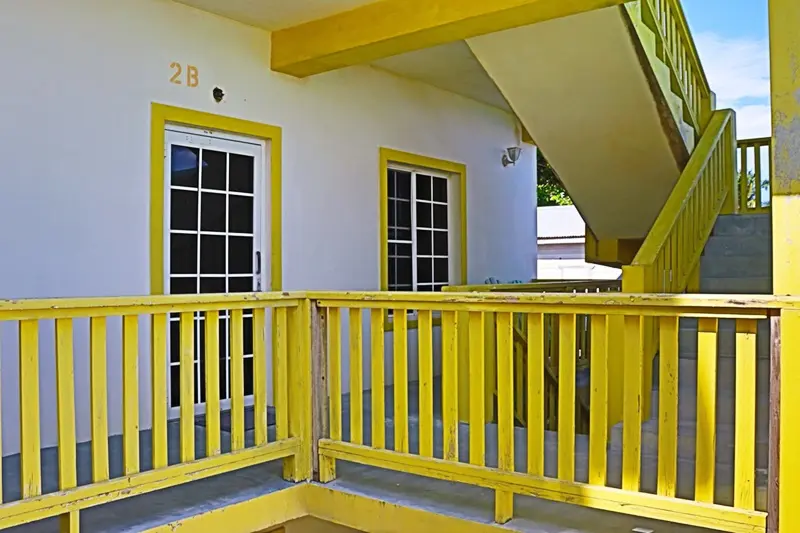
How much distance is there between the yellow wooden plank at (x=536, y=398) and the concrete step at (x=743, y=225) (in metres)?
3.75

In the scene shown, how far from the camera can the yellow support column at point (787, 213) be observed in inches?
87.4

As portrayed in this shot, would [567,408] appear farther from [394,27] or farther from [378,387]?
[394,27]

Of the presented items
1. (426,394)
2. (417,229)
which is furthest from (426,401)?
(417,229)

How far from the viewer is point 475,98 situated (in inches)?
281

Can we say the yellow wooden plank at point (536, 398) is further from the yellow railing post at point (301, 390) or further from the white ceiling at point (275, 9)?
the white ceiling at point (275, 9)

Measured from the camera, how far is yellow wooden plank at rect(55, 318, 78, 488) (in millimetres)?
2537

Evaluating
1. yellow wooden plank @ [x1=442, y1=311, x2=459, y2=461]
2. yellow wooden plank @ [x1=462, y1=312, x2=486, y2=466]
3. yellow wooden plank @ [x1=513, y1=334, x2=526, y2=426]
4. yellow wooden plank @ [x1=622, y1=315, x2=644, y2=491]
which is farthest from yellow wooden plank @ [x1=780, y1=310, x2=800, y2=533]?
yellow wooden plank @ [x1=513, y1=334, x2=526, y2=426]

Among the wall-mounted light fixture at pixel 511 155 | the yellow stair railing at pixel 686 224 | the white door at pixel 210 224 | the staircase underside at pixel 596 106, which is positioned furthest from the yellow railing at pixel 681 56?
the white door at pixel 210 224

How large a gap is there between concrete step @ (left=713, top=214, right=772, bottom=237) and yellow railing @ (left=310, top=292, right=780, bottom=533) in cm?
297

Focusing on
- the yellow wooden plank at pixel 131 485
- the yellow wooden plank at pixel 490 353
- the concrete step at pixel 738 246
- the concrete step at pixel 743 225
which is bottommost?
the yellow wooden plank at pixel 131 485

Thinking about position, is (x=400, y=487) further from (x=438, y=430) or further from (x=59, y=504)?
(x=59, y=504)

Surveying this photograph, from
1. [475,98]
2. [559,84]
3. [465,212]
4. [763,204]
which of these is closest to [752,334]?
[559,84]

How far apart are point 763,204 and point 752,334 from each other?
20.7ft

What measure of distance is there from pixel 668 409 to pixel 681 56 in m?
4.40
